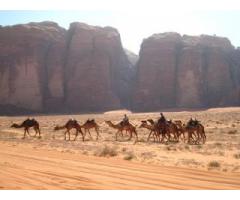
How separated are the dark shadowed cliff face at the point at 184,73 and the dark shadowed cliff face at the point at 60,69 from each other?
6.79 metres

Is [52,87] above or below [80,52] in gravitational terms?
below

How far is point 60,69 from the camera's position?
98.5 meters

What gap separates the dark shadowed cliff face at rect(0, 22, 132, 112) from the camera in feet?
308

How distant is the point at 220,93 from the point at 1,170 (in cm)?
8937

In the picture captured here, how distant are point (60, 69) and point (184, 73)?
97.2 feet

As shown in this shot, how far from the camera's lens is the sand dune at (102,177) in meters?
9.45

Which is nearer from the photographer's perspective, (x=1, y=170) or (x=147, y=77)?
(x=1, y=170)

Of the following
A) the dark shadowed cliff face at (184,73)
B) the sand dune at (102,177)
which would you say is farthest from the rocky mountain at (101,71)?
the sand dune at (102,177)

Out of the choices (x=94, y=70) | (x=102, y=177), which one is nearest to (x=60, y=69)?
(x=94, y=70)

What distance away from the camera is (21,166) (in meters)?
12.9

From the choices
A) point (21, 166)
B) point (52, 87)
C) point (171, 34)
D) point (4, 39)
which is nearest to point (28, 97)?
point (52, 87)

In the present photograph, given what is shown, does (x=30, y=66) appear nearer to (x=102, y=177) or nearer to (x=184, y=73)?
(x=184, y=73)

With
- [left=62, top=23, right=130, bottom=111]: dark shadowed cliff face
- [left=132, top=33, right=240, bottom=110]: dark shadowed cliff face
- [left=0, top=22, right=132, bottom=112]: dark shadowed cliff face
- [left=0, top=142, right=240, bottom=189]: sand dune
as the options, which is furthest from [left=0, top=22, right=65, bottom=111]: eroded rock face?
[left=0, top=142, right=240, bottom=189]: sand dune

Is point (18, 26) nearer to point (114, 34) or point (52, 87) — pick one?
point (52, 87)
